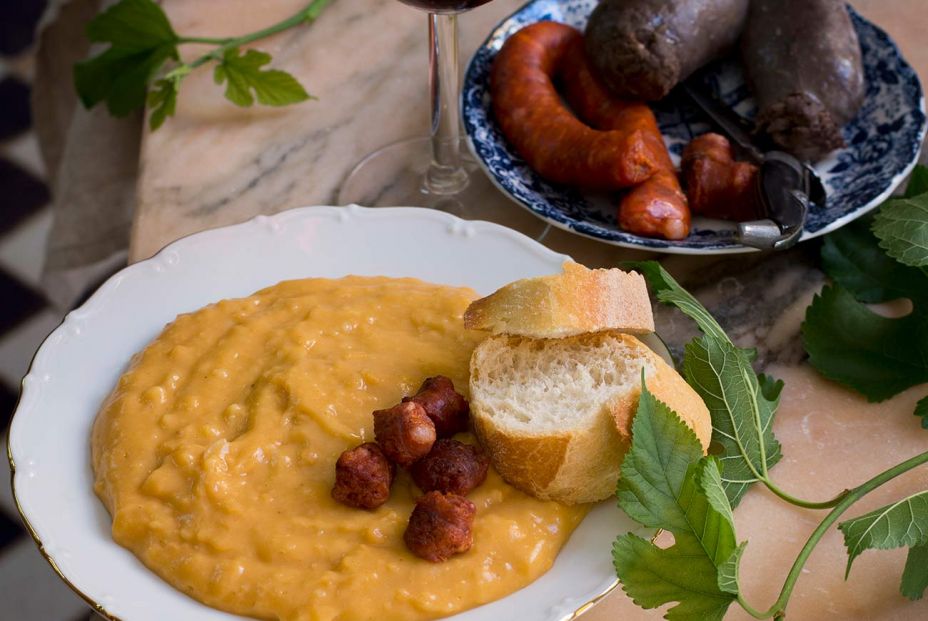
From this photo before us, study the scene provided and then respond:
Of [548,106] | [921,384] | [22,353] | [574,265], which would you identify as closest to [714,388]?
[574,265]

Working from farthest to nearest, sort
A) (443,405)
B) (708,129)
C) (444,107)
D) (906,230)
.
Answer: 1. (708,129)
2. (444,107)
3. (906,230)
4. (443,405)

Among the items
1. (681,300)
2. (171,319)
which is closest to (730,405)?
(681,300)

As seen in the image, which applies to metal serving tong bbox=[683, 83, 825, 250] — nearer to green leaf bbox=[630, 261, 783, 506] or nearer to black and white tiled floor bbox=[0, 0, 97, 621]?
green leaf bbox=[630, 261, 783, 506]

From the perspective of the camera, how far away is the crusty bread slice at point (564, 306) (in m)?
1.68

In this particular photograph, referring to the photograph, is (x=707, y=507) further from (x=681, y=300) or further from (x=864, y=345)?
(x=864, y=345)

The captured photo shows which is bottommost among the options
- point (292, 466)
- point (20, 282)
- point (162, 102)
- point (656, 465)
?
point (20, 282)

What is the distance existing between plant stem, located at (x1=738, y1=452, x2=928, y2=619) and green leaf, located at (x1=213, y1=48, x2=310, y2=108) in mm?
1639

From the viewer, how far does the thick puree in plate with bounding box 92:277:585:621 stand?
5.04ft

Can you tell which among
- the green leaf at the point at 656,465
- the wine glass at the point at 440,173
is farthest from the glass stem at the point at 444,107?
the green leaf at the point at 656,465

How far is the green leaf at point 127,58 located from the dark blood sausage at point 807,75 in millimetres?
1491

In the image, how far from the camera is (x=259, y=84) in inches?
Result: 109

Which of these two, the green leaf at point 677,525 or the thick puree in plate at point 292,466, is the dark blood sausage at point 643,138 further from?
the green leaf at point 677,525

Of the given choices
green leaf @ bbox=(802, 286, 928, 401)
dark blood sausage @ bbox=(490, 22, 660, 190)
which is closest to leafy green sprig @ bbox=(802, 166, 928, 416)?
green leaf @ bbox=(802, 286, 928, 401)

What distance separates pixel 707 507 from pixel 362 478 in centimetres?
49
